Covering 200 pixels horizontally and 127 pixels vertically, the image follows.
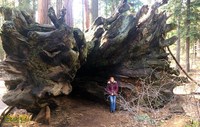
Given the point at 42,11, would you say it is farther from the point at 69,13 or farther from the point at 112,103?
the point at 112,103

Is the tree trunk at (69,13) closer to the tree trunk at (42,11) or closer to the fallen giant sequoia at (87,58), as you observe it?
the tree trunk at (42,11)

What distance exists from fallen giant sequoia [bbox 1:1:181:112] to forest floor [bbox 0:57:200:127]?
0.59 metres

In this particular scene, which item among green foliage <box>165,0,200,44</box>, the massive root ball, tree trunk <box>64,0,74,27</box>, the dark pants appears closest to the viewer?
the massive root ball

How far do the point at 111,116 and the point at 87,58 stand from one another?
2.80 meters

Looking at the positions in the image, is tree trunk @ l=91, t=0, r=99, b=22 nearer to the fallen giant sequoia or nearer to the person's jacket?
the fallen giant sequoia

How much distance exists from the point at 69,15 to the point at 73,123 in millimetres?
7614

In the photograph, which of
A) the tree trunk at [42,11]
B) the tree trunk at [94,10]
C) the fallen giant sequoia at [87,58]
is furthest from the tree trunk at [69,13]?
the fallen giant sequoia at [87,58]

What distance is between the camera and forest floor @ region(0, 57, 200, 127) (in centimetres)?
978

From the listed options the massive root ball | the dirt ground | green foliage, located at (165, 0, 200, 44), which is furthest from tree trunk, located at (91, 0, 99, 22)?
green foliage, located at (165, 0, 200, 44)

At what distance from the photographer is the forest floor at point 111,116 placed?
9781mm

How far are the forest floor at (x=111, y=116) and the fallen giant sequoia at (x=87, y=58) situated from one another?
595mm

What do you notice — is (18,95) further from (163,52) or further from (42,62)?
(163,52)

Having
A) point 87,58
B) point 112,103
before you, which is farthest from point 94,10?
point 112,103

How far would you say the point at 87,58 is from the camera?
11797 millimetres
